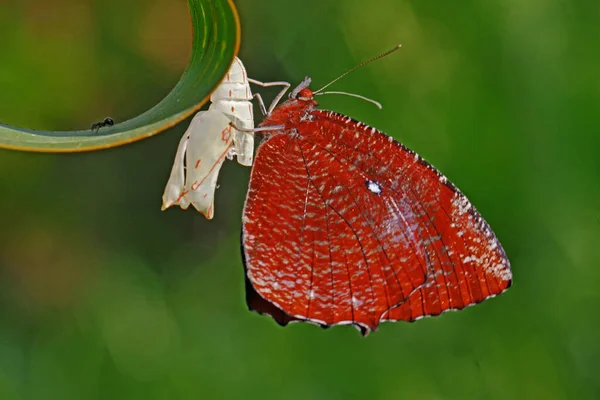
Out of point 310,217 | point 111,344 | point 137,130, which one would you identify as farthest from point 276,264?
point 111,344

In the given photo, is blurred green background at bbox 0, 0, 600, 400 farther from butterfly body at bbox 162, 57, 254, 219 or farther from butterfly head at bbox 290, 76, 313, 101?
butterfly body at bbox 162, 57, 254, 219

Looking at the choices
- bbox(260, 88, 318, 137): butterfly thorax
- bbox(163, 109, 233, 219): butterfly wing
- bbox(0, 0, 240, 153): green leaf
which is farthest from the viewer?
bbox(260, 88, 318, 137): butterfly thorax

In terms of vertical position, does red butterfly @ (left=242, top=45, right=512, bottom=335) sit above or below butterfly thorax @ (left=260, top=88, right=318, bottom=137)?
below

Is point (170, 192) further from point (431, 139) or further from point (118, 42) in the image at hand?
point (431, 139)

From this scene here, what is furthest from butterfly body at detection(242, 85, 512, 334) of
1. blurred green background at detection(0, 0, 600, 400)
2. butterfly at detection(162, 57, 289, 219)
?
blurred green background at detection(0, 0, 600, 400)

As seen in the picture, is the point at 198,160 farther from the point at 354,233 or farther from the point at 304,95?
the point at 354,233

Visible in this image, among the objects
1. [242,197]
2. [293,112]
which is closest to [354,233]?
[293,112]

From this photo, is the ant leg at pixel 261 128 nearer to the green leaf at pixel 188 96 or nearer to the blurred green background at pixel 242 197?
the green leaf at pixel 188 96
